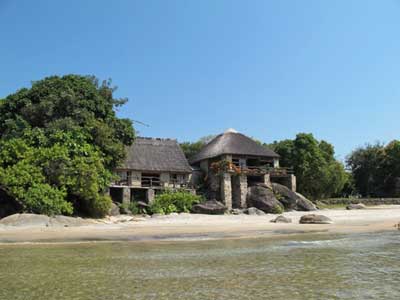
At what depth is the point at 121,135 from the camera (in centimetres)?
3030

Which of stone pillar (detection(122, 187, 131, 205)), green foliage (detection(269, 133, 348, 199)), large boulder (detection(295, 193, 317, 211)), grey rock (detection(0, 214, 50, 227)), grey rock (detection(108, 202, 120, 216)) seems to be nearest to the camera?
grey rock (detection(0, 214, 50, 227))

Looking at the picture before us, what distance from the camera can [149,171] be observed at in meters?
35.8

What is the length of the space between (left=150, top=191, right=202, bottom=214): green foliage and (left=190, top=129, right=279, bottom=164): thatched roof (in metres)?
7.49

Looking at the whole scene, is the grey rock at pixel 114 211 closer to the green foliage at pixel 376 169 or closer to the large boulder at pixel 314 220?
the large boulder at pixel 314 220

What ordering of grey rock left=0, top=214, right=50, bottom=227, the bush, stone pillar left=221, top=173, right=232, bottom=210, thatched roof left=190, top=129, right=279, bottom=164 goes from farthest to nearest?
thatched roof left=190, top=129, right=279, bottom=164 < stone pillar left=221, top=173, right=232, bottom=210 < the bush < grey rock left=0, top=214, right=50, bottom=227

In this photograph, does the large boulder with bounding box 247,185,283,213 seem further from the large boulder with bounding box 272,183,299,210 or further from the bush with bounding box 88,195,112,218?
the bush with bounding box 88,195,112,218

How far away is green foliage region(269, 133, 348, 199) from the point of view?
143 ft

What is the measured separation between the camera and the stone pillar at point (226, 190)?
113ft

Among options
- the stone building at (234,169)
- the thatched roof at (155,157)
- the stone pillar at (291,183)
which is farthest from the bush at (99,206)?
the stone pillar at (291,183)

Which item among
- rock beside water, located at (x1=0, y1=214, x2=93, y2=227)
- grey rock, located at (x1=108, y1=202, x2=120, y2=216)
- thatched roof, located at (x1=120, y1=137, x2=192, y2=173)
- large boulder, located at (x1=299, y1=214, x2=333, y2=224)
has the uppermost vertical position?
thatched roof, located at (x1=120, y1=137, x2=192, y2=173)

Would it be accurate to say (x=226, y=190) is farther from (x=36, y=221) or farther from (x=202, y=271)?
(x=202, y=271)

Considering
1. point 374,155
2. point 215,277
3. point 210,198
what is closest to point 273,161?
point 210,198

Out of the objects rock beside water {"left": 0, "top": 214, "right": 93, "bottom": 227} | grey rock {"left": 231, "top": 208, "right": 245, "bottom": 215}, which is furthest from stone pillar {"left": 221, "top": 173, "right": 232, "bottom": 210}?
rock beside water {"left": 0, "top": 214, "right": 93, "bottom": 227}

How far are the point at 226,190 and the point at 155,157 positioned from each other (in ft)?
24.8
